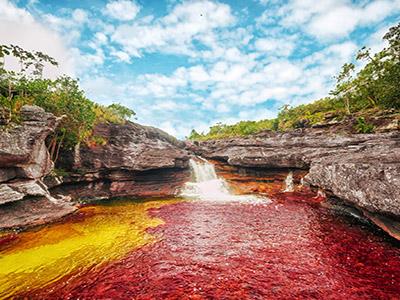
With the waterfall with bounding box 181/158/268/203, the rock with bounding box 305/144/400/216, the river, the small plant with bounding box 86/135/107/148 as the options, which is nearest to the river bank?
the rock with bounding box 305/144/400/216

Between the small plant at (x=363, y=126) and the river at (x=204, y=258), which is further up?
the small plant at (x=363, y=126)

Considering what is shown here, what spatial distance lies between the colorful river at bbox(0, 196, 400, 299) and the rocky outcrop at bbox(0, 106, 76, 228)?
7.53 feet

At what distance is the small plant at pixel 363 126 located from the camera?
25.0m

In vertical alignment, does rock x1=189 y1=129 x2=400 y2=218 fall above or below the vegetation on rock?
below

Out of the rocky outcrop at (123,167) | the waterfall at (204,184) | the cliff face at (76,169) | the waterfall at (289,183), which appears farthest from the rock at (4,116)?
the waterfall at (289,183)

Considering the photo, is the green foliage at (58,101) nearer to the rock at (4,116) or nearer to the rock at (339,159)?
the rock at (4,116)

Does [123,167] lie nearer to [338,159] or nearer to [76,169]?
Answer: [76,169]

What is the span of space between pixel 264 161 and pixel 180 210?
14.2 m

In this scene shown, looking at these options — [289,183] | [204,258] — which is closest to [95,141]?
[204,258]

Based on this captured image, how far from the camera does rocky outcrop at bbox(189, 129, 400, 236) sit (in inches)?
390

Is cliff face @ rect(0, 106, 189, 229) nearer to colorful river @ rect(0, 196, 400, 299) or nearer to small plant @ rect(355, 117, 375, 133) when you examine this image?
colorful river @ rect(0, 196, 400, 299)

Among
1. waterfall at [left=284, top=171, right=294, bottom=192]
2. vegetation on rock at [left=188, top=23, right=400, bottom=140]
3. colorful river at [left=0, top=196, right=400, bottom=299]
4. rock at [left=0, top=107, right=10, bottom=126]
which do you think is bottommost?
colorful river at [left=0, top=196, right=400, bottom=299]

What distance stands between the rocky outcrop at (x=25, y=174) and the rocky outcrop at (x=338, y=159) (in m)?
20.7

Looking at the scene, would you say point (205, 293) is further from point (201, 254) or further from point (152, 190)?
point (152, 190)
